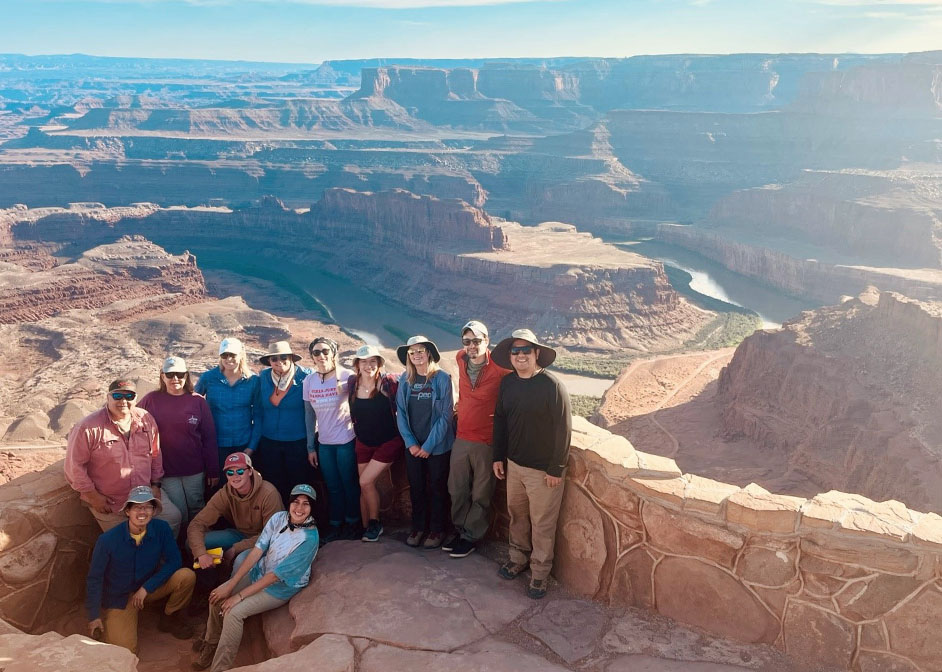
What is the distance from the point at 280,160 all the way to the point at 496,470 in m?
105

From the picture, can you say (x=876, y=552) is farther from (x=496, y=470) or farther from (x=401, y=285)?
(x=401, y=285)

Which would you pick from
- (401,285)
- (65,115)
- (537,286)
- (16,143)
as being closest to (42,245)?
(401,285)

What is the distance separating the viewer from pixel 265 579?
6031mm

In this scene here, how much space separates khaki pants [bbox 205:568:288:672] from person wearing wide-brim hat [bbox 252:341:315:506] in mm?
1596

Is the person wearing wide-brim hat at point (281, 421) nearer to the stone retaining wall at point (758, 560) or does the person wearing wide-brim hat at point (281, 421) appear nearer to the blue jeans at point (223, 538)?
the blue jeans at point (223, 538)

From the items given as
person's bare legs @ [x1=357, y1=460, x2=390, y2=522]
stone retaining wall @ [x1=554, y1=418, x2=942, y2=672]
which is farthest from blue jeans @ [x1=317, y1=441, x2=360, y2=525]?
stone retaining wall @ [x1=554, y1=418, x2=942, y2=672]

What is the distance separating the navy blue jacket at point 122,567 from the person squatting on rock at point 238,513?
371mm

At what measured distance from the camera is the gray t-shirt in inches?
266

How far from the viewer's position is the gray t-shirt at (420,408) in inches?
266

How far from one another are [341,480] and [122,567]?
206cm

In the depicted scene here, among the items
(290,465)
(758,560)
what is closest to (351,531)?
(290,465)

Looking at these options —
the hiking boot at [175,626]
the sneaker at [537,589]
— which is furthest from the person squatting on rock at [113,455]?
the sneaker at [537,589]

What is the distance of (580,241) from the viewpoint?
6588 cm

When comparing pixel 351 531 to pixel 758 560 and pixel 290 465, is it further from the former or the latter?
pixel 758 560
